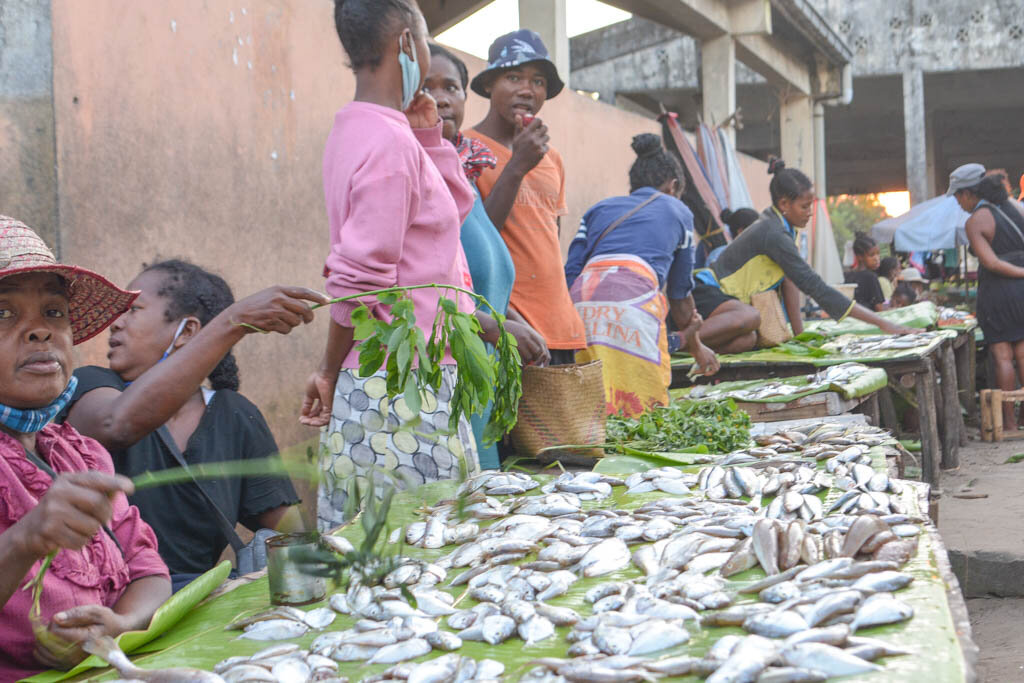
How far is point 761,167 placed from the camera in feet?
42.9

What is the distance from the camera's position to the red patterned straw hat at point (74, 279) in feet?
5.79

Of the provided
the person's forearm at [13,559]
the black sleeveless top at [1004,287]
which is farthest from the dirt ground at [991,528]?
the person's forearm at [13,559]

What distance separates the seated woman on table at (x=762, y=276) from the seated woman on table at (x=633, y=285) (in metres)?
1.71

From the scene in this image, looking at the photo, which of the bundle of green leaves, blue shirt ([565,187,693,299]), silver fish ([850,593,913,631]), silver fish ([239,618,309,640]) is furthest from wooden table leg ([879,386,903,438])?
silver fish ([239,618,309,640])

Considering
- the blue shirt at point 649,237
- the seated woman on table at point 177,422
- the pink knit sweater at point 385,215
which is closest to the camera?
the seated woman on table at point 177,422

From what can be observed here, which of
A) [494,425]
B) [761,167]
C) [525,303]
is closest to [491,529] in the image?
[494,425]

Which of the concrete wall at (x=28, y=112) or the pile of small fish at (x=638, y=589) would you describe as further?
the concrete wall at (x=28, y=112)

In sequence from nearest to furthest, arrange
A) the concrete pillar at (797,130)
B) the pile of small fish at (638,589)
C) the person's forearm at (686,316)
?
the pile of small fish at (638,589) → the person's forearm at (686,316) → the concrete pillar at (797,130)

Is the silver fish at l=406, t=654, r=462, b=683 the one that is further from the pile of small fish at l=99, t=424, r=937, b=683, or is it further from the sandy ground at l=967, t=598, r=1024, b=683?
the sandy ground at l=967, t=598, r=1024, b=683

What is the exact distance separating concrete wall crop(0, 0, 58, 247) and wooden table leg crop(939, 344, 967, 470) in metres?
5.61

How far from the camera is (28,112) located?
128 inches

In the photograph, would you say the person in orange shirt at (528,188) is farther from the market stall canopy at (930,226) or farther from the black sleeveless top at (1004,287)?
the market stall canopy at (930,226)

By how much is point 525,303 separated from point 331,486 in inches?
63.4

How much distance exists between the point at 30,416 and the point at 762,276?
17.9 feet
